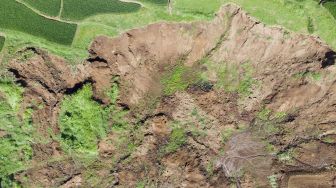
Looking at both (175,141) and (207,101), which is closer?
(175,141)

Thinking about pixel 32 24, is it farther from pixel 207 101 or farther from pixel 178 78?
pixel 207 101

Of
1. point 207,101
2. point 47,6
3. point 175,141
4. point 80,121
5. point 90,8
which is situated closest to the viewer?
point 80,121

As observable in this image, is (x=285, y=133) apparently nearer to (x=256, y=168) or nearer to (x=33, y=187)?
(x=256, y=168)

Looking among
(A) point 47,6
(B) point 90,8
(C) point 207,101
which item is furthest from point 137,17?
(C) point 207,101

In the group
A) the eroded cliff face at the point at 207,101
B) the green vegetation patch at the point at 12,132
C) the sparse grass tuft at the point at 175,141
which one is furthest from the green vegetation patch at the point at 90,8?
the sparse grass tuft at the point at 175,141

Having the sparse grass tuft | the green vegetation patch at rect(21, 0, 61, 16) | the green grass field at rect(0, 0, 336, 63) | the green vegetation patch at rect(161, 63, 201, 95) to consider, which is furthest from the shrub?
the green vegetation patch at rect(21, 0, 61, 16)

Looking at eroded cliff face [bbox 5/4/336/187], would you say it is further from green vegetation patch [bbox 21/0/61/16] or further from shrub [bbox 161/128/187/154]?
green vegetation patch [bbox 21/0/61/16]

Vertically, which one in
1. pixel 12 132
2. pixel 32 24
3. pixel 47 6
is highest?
pixel 47 6
